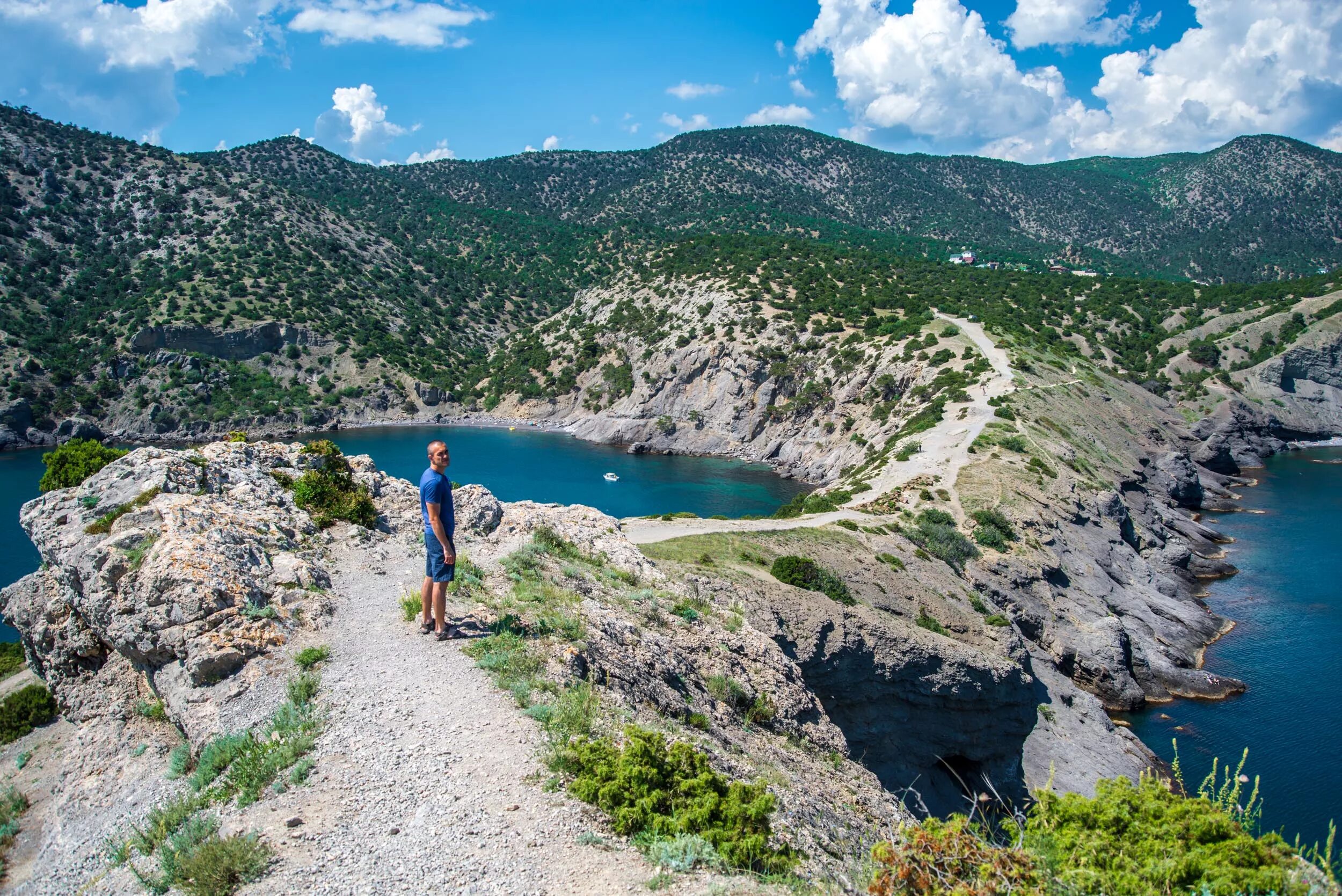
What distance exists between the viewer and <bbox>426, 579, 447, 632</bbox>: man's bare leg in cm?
1044

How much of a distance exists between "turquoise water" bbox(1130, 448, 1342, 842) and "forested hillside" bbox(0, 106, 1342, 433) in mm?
41046

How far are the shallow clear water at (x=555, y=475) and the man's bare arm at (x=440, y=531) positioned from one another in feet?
159

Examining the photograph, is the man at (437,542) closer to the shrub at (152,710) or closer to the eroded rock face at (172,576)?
the eroded rock face at (172,576)

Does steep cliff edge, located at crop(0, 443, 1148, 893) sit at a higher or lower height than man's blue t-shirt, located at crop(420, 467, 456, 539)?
lower

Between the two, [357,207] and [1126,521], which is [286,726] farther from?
[357,207]

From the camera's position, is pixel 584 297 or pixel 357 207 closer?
pixel 584 297

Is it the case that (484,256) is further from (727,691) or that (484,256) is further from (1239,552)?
(727,691)

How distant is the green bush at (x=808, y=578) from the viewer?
24391mm

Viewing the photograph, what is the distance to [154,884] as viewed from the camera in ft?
21.2

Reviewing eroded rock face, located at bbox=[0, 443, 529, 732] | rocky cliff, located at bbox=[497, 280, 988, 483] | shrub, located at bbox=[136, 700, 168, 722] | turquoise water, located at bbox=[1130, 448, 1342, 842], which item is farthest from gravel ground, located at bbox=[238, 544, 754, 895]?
rocky cliff, located at bbox=[497, 280, 988, 483]

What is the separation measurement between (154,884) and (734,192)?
547ft

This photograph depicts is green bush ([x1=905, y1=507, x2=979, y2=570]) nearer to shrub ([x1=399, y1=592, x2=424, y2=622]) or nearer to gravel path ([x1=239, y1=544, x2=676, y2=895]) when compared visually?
shrub ([x1=399, y1=592, x2=424, y2=622])

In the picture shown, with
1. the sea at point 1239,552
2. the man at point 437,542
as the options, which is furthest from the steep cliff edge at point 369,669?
the sea at point 1239,552

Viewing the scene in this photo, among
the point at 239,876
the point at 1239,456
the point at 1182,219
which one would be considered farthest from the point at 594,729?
the point at 1182,219
